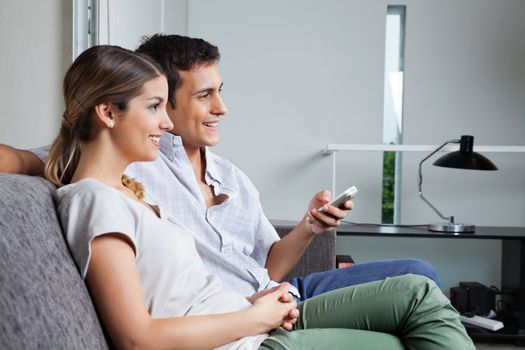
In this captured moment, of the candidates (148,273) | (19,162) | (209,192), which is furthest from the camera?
(209,192)

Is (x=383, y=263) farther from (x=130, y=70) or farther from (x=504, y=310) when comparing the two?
(x=504, y=310)

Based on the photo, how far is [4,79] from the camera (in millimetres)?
1728

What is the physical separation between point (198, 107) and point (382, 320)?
67 centimetres

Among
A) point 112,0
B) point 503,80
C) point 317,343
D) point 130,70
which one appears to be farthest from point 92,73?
point 503,80

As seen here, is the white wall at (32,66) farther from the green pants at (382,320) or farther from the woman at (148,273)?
the green pants at (382,320)

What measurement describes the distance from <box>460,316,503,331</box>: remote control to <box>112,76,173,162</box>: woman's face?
231 cm

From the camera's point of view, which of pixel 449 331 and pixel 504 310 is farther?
pixel 504 310

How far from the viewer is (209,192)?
1.60 metres

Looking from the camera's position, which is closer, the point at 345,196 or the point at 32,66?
the point at 345,196

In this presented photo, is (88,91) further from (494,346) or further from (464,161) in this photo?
(494,346)

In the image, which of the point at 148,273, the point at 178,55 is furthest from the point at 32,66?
the point at 148,273

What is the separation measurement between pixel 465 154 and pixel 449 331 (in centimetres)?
198

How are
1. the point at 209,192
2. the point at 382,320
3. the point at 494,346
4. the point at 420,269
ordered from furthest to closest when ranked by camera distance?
the point at 494,346 < the point at 420,269 < the point at 209,192 < the point at 382,320

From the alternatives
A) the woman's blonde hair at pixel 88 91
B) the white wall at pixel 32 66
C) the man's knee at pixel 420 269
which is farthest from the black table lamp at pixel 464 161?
the woman's blonde hair at pixel 88 91
